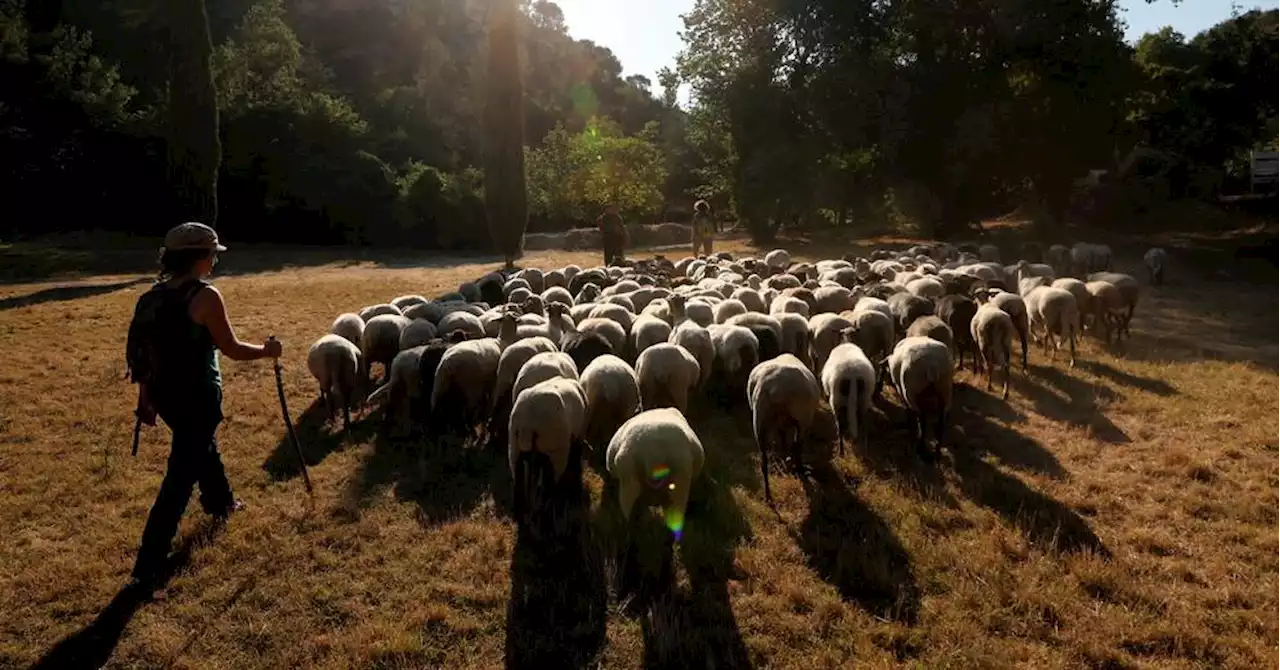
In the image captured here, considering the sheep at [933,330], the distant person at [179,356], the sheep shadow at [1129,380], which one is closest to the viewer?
the distant person at [179,356]

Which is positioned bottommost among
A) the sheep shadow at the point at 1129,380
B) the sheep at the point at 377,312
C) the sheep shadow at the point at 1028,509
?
the sheep shadow at the point at 1028,509

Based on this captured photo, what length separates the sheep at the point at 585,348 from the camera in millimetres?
8273

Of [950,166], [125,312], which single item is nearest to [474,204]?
[125,312]

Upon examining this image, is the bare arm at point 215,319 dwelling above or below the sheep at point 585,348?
above

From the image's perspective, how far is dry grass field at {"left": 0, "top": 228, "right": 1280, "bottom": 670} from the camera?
14.1ft

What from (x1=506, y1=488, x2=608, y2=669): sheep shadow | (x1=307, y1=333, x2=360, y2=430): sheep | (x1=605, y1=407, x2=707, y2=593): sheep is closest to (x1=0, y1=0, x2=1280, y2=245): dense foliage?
(x1=307, y1=333, x2=360, y2=430): sheep

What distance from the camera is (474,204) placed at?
103ft

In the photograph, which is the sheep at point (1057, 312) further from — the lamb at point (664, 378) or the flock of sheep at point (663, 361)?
the lamb at point (664, 378)

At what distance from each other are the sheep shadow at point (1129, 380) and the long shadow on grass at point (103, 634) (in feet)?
35.9

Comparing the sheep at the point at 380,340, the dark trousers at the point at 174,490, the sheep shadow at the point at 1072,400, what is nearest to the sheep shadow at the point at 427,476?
the dark trousers at the point at 174,490

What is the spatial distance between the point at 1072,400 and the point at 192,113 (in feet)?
77.9

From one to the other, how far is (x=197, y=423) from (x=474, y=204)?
27.5 meters

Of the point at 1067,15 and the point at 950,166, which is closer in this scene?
the point at 1067,15

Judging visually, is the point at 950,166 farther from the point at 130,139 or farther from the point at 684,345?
the point at 130,139
